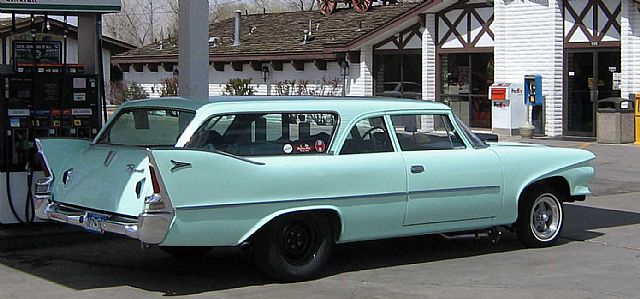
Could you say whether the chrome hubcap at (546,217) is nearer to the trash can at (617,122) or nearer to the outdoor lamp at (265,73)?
the trash can at (617,122)

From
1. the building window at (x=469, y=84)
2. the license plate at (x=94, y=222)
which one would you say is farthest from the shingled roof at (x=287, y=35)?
the license plate at (x=94, y=222)

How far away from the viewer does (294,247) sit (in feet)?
25.7

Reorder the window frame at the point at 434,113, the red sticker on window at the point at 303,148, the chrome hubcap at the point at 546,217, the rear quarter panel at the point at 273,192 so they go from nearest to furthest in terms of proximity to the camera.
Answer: the rear quarter panel at the point at 273,192 → the red sticker on window at the point at 303,148 → the window frame at the point at 434,113 → the chrome hubcap at the point at 546,217

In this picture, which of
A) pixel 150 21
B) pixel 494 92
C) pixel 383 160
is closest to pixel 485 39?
pixel 494 92

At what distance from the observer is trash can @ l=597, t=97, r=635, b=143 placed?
21.9 meters

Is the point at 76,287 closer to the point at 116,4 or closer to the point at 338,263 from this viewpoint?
the point at 338,263

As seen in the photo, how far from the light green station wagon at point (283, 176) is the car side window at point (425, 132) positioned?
0.01 metres

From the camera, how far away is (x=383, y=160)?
26.9 ft

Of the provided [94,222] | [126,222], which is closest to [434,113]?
[126,222]

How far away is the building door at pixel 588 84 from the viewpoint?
76.8 ft

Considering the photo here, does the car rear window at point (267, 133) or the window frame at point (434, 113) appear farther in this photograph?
the window frame at point (434, 113)

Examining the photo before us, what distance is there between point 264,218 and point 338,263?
1.58 m

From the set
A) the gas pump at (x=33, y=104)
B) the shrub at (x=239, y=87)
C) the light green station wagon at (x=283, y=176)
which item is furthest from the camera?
the shrub at (x=239, y=87)

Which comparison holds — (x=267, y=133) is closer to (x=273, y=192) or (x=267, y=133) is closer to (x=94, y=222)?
(x=273, y=192)
